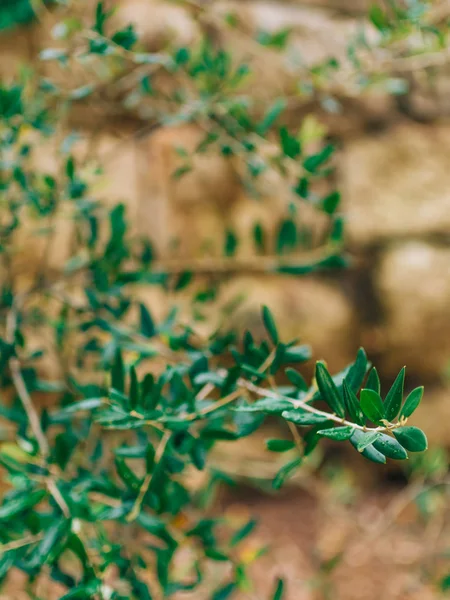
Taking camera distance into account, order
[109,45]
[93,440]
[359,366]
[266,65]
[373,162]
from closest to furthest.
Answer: [359,366] → [109,45] → [93,440] → [266,65] → [373,162]

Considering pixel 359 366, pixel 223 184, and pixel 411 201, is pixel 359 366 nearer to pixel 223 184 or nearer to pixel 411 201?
pixel 223 184

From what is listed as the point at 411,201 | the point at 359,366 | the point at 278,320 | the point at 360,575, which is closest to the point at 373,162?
the point at 411,201

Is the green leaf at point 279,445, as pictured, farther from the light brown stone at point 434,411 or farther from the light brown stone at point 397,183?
the light brown stone at point 434,411

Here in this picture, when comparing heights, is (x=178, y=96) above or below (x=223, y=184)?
above

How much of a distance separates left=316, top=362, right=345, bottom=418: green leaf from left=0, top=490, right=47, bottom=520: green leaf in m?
0.34

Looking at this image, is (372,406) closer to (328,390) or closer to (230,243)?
(328,390)

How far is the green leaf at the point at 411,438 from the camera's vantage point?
1.21 ft

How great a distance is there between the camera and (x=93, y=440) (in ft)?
3.94

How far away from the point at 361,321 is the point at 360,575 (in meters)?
0.82

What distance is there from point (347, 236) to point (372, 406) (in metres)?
1.57

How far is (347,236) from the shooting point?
1898mm

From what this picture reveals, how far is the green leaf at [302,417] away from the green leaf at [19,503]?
0.32 meters

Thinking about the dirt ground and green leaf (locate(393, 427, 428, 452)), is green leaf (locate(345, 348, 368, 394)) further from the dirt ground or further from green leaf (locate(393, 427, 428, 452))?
the dirt ground

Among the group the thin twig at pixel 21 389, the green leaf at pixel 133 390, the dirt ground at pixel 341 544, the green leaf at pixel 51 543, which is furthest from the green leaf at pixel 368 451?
the dirt ground at pixel 341 544
